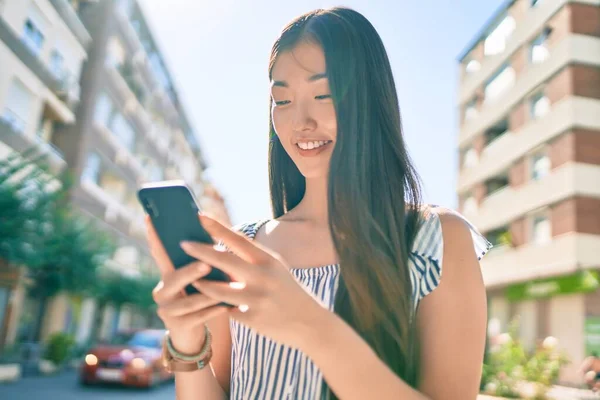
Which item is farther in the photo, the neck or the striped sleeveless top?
the neck

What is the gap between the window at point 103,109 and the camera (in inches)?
970

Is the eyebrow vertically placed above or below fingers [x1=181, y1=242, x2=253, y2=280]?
above

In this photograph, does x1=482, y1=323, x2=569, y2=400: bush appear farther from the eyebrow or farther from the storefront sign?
the eyebrow

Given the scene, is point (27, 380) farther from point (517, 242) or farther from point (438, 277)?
point (517, 242)

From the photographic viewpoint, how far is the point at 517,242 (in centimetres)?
2275

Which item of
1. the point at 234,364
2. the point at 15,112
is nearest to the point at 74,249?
the point at 15,112

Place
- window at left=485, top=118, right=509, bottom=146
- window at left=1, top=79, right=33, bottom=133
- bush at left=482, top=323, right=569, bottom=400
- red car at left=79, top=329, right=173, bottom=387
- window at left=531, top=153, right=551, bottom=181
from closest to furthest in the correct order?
bush at left=482, top=323, right=569, bottom=400 < red car at left=79, top=329, right=173, bottom=387 < window at left=1, top=79, right=33, bottom=133 < window at left=531, top=153, right=551, bottom=181 < window at left=485, top=118, right=509, bottom=146

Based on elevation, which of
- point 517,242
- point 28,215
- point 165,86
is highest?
point 165,86

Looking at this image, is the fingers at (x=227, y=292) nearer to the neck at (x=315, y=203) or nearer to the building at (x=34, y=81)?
the neck at (x=315, y=203)

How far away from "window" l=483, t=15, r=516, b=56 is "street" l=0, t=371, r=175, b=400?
2021cm

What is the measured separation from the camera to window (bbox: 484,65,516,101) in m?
24.5

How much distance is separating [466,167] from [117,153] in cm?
1698

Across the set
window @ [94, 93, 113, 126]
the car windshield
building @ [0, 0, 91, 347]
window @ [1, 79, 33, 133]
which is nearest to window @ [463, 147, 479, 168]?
window @ [94, 93, 113, 126]

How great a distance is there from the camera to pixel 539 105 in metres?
22.3
